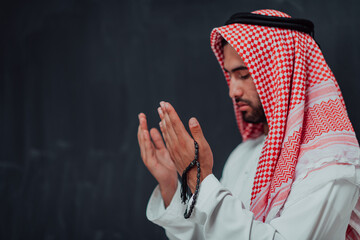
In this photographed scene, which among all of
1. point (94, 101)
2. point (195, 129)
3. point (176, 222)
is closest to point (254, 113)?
point (195, 129)

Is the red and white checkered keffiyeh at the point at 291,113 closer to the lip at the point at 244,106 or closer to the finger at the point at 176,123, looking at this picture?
the lip at the point at 244,106

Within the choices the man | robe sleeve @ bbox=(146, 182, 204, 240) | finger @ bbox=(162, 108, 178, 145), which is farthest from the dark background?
finger @ bbox=(162, 108, 178, 145)

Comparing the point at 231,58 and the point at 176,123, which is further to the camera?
the point at 231,58

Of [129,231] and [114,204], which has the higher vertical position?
[114,204]

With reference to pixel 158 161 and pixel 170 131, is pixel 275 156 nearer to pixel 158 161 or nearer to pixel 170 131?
pixel 170 131

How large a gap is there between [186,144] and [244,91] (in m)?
0.44

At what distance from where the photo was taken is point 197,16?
1821 millimetres

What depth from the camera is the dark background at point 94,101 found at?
1794mm

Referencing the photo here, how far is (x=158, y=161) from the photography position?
1.47 m

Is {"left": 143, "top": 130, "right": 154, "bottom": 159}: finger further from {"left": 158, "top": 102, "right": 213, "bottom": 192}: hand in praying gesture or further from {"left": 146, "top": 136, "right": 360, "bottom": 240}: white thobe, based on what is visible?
{"left": 146, "top": 136, "right": 360, "bottom": 240}: white thobe

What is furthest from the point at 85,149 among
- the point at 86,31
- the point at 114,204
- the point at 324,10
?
the point at 324,10

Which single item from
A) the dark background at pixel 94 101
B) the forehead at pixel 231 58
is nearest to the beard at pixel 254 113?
the forehead at pixel 231 58

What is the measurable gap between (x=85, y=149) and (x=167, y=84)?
1.81ft

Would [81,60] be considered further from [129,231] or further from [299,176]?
[299,176]
